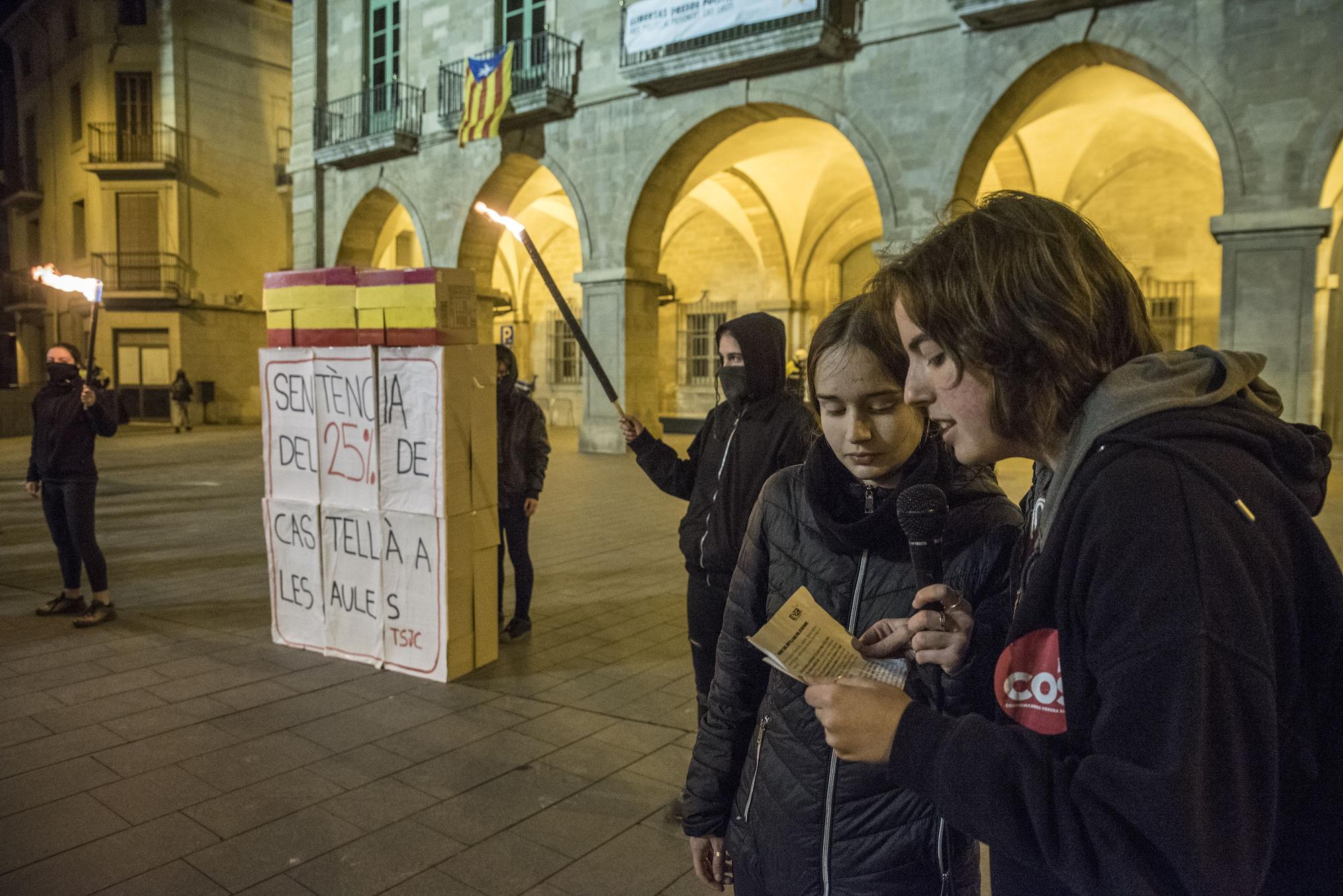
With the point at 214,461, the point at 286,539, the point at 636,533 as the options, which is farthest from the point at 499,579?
the point at 214,461

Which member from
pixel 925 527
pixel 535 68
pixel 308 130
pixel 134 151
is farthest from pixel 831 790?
pixel 134 151

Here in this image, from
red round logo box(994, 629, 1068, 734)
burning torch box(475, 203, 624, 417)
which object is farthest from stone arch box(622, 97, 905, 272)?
red round logo box(994, 629, 1068, 734)

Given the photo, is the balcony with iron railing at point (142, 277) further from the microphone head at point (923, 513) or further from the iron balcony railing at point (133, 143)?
the microphone head at point (923, 513)

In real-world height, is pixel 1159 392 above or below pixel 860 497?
above

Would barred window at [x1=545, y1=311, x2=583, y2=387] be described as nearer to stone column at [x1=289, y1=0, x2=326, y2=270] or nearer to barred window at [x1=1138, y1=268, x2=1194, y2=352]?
stone column at [x1=289, y1=0, x2=326, y2=270]

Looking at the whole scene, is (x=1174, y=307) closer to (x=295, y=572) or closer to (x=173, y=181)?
(x=295, y=572)

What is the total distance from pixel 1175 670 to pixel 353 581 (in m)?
4.75

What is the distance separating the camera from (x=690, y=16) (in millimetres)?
15164

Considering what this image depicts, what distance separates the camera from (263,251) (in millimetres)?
32188

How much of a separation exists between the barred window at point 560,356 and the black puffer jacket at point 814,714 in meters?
26.3

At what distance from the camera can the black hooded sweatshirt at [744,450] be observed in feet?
10.5

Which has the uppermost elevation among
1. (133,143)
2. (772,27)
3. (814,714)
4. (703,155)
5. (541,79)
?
(133,143)

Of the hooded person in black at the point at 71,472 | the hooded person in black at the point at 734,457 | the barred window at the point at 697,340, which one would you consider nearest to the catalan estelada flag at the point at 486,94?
the barred window at the point at 697,340

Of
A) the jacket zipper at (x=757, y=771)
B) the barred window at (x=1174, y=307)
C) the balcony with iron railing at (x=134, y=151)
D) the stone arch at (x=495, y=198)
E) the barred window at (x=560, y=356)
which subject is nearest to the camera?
the jacket zipper at (x=757, y=771)
